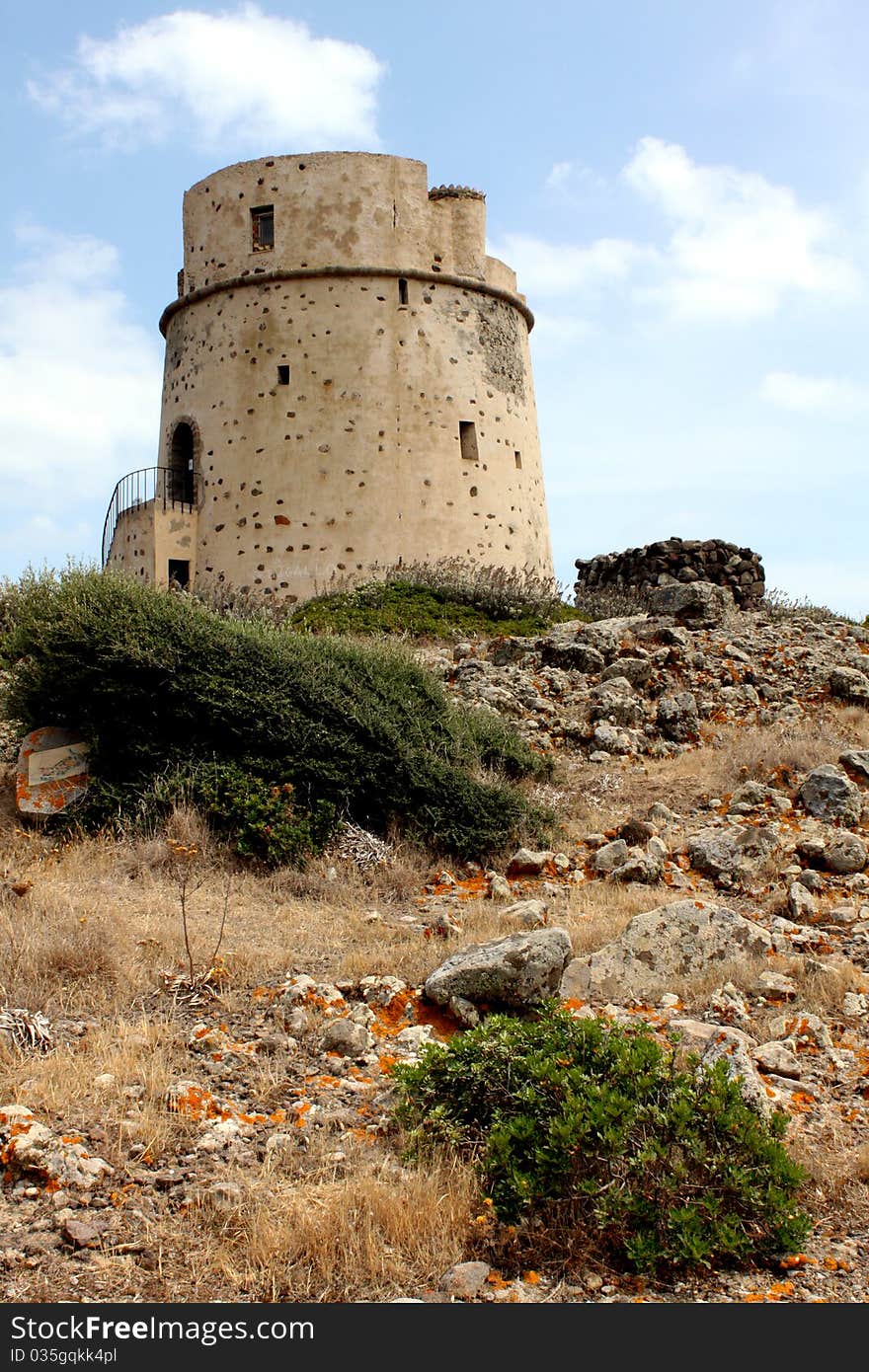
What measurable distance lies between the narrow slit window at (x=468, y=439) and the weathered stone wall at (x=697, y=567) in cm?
322

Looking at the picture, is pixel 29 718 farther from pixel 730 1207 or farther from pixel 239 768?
pixel 730 1207

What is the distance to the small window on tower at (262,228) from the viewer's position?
19016 mm

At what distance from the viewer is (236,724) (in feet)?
29.8

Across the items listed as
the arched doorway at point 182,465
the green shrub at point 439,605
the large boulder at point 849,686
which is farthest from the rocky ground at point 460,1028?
the arched doorway at point 182,465

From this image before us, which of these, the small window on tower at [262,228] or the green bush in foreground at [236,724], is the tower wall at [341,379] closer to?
the small window on tower at [262,228]

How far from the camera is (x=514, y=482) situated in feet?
64.6

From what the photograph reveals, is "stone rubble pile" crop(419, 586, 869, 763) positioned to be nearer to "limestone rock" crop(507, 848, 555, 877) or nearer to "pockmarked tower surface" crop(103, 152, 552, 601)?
"limestone rock" crop(507, 848, 555, 877)

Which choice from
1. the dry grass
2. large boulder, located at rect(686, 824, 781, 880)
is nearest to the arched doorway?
large boulder, located at rect(686, 824, 781, 880)

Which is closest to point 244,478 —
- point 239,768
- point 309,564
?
point 309,564

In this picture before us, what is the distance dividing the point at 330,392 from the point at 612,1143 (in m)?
15.7

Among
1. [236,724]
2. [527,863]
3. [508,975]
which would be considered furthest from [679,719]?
[508,975]

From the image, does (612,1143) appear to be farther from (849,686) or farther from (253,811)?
(849,686)

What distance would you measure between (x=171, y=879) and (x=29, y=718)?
114 inches

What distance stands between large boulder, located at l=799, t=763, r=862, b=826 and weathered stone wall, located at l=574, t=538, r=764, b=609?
23.1ft
